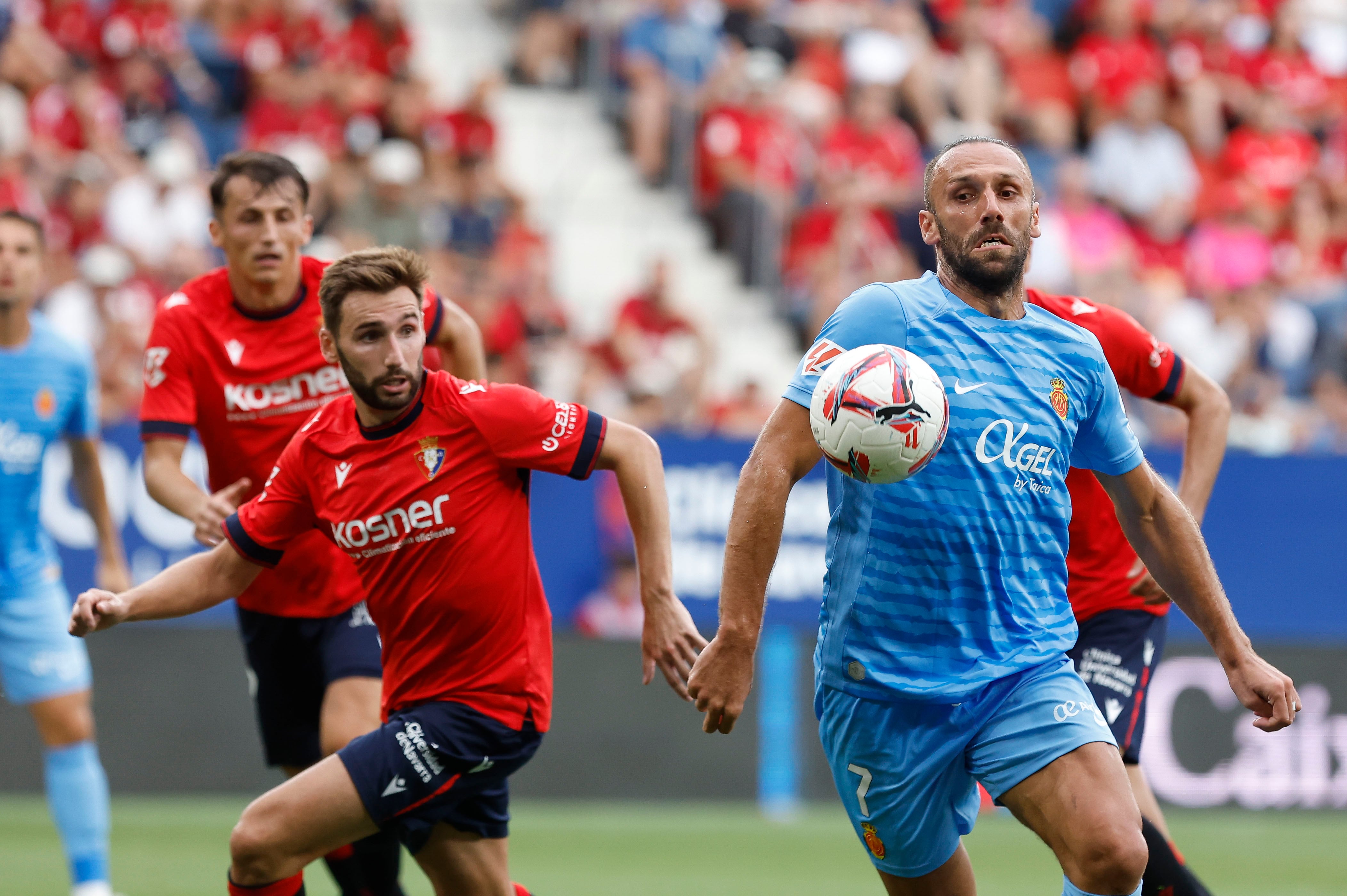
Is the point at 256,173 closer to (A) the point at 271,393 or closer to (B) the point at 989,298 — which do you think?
(A) the point at 271,393

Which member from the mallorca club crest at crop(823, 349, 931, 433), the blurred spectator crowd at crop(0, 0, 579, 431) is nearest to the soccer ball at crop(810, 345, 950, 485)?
Answer: the mallorca club crest at crop(823, 349, 931, 433)

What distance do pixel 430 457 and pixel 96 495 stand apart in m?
3.22

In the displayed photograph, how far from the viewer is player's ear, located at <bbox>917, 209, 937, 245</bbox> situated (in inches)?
191

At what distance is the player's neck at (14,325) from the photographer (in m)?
7.88

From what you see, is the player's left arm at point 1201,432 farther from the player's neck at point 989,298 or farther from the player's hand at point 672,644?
the player's hand at point 672,644

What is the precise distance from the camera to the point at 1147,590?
605 centimetres

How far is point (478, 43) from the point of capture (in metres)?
17.7

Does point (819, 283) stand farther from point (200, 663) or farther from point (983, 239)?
point (983, 239)

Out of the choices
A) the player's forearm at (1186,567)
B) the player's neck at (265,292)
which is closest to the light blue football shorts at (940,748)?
the player's forearm at (1186,567)

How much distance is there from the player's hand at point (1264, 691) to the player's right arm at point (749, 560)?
1363 mm

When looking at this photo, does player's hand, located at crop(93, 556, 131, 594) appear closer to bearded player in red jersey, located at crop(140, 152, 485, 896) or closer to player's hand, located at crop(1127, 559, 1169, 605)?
bearded player in red jersey, located at crop(140, 152, 485, 896)

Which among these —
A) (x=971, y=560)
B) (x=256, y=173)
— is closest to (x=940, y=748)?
(x=971, y=560)

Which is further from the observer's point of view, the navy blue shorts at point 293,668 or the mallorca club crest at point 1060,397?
the navy blue shorts at point 293,668

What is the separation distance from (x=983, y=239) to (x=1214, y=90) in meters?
15.1
